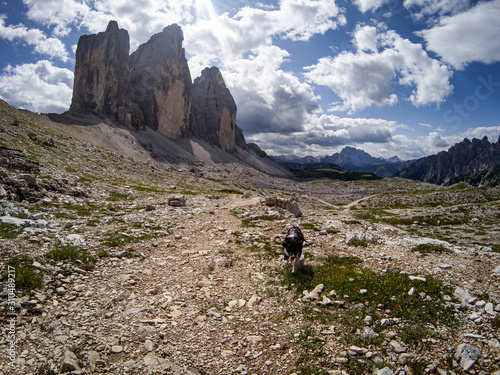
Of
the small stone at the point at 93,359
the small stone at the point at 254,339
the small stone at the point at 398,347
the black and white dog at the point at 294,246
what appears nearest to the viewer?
the small stone at the point at 93,359

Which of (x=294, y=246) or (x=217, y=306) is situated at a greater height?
(x=294, y=246)

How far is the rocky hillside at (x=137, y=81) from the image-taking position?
383ft

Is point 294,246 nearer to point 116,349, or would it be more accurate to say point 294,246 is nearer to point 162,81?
point 116,349

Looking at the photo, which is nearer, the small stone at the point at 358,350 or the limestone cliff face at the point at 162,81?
the small stone at the point at 358,350

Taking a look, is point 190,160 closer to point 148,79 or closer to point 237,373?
point 148,79

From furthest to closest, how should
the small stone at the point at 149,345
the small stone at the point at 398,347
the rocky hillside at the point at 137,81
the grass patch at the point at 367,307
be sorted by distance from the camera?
the rocky hillside at the point at 137,81 < the grass patch at the point at 367,307 < the small stone at the point at 149,345 < the small stone at the point at 398,347

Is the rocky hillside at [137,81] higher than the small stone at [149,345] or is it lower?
higher

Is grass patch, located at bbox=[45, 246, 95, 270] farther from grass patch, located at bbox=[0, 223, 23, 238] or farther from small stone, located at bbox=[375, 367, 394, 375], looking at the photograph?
small stone, located at bbox=[375, 367, 394, 375]

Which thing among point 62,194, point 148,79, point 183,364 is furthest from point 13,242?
point 148,79

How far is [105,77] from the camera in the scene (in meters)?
120

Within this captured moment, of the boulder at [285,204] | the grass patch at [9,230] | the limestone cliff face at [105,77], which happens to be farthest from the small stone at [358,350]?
the limestone cliff face at [105,77]

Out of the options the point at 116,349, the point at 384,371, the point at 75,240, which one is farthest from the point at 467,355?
the point at 75,240

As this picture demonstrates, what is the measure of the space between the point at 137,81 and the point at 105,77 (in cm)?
2904

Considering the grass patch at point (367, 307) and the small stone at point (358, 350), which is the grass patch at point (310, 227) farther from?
the small stone at point (358, 350)
